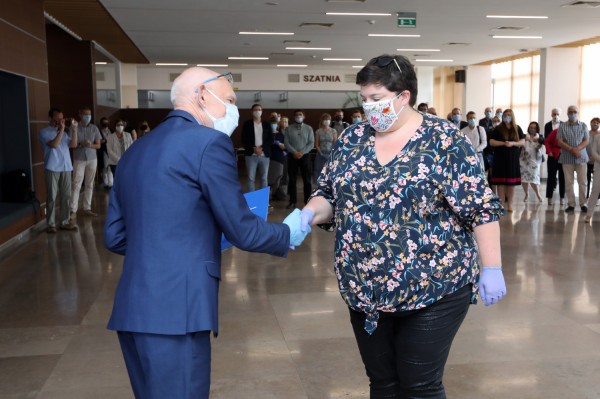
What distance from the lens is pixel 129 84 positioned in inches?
1110

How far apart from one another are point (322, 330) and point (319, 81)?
25.1m

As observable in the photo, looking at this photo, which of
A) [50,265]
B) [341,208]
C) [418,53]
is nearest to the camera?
[341,208]

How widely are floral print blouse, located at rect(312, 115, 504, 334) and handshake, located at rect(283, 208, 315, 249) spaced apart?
0.59ft

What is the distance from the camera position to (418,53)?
21.6 meters

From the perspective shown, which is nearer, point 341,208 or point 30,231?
point 341,208

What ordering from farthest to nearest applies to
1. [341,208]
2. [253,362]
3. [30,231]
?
[30,231] < [253,362] < [341,208]

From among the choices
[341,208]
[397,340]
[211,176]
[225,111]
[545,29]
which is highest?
[545,29]

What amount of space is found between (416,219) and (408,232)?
0.05 meters

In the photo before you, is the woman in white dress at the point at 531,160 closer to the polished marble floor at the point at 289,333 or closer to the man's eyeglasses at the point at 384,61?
the polished marble floor at the point at 289,333

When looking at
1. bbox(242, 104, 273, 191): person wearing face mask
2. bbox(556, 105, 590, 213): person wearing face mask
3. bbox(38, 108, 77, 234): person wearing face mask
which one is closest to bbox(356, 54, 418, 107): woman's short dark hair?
bbox(38, 108, 77, 234): person wearing face mask

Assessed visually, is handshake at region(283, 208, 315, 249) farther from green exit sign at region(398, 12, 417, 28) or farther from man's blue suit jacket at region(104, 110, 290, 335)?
green exit sign at region(398, 12, 417, 28)

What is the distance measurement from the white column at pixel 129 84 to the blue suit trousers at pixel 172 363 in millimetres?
27075

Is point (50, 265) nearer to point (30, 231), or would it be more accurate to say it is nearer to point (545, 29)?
point (30, 231)

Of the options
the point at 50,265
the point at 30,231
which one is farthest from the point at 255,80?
the point at 50,265
